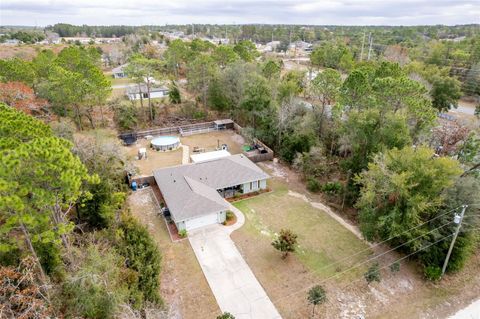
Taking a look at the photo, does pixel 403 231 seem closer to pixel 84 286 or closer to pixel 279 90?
pixel 84 286

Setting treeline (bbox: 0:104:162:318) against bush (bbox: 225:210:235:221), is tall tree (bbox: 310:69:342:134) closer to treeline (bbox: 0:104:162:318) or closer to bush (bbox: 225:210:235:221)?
bush (bbox: 225:210:235:221)

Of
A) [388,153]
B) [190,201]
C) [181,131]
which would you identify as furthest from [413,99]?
[181,131]

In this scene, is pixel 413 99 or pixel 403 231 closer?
pixel 403 231

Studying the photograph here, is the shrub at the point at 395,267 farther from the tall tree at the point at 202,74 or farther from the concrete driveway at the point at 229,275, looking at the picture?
the tall tree at the point at 202,74

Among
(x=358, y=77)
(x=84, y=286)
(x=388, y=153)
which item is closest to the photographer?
(x=84, y=286)

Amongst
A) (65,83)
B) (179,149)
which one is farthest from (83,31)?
(179,149)
